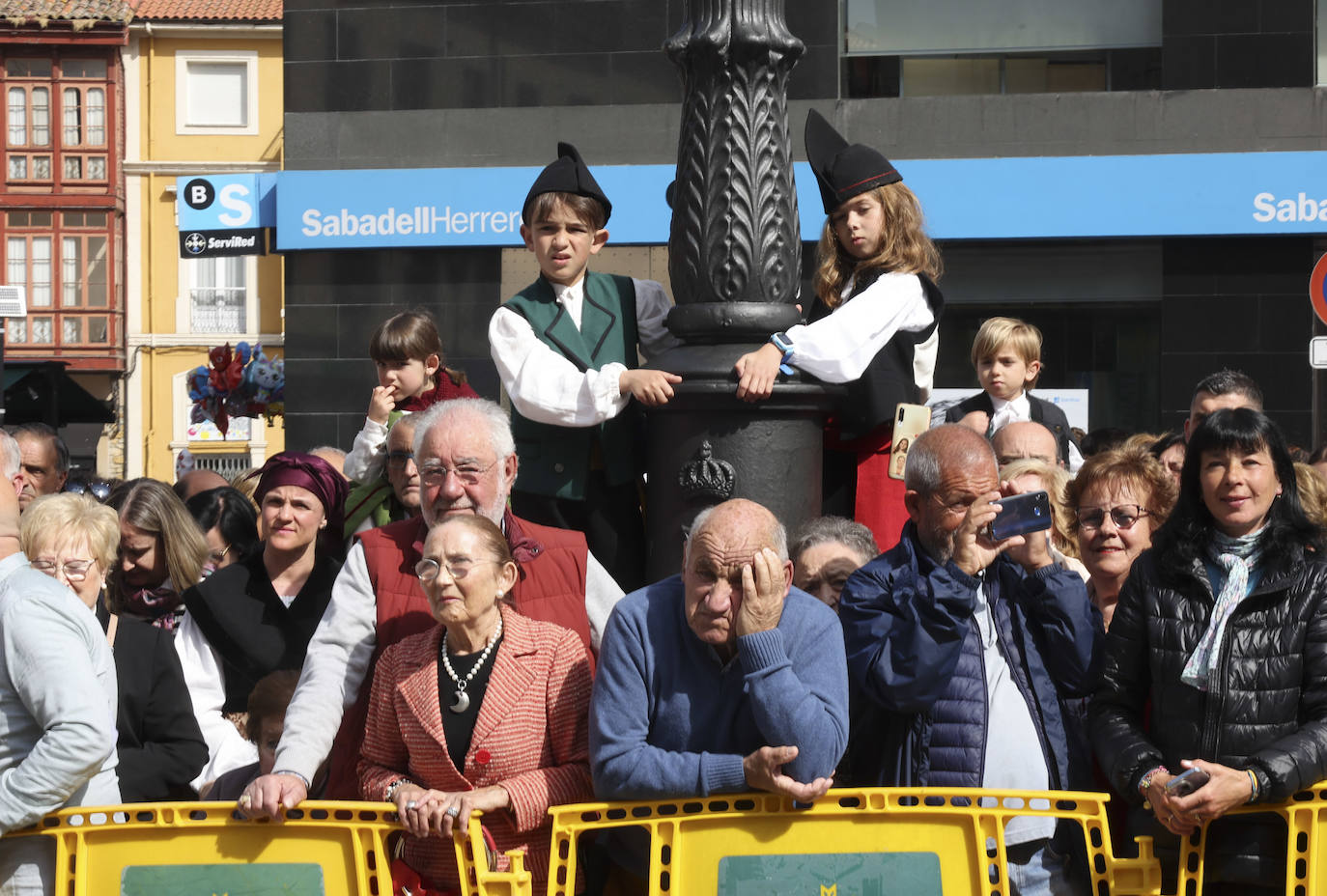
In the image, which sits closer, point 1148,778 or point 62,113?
point 1148,778

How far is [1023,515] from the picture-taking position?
3857 mm

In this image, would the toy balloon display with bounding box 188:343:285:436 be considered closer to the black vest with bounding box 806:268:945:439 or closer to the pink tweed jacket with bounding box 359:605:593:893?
the black vest with bounding box 806:268:945:439

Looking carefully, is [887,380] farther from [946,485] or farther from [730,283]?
[946,485]

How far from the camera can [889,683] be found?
3779mm

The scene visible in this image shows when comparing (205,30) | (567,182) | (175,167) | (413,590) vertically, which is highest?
(205,30)

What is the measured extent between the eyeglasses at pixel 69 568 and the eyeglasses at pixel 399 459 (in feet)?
5.02

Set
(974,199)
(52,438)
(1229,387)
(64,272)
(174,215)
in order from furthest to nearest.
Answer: (64,272) < (174,215) < (974,199) < (52,438) < (1229,387)

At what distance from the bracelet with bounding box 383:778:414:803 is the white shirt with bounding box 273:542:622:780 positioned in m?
0.23

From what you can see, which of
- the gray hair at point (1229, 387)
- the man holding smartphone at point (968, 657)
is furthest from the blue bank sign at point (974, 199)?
the man holding smartphone at point (968, 657)

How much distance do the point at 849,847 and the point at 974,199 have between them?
11716 millimetres

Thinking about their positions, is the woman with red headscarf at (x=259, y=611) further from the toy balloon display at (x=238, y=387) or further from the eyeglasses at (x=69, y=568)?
the toy balloon display at (x=238, y=387)

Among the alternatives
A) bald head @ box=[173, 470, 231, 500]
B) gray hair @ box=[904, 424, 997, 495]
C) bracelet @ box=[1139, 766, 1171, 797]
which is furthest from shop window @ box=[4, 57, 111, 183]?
bracelet @ box=[1139, 766, 1171, 797]

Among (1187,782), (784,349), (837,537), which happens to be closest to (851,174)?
(784,349)

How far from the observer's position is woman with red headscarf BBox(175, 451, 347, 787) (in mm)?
5195
